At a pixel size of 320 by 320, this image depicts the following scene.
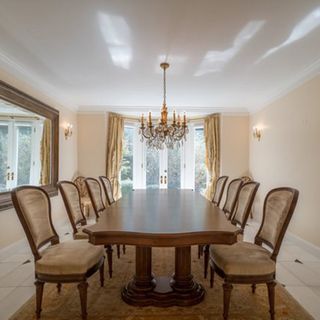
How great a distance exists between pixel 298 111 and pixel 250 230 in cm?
224

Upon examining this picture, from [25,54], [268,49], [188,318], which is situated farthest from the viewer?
[25,54]

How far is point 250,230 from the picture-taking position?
15.3ft

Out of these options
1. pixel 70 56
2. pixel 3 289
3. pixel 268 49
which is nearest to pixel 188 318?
pixel 3 289

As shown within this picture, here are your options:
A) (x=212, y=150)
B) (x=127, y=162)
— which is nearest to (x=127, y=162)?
(x=127, y=162)

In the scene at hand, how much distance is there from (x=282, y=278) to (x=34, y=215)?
8.39 ft

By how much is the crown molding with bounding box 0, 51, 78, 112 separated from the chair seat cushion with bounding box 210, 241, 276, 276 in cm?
330

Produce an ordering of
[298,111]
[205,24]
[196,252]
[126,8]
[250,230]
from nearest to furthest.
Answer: [126,8]
[205,24]
[196,252]
[298,111]
[250,230]

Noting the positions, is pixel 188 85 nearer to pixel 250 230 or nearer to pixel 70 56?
pixel 70 56

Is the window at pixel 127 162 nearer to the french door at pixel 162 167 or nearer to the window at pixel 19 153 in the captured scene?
the french door at pixel 162 167

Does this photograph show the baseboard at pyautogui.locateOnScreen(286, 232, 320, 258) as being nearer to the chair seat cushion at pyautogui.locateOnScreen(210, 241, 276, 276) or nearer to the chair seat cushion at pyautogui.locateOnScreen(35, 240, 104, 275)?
the chair seat cushion at pyautogui.locateOnScreen(210, 241, 276, 276)

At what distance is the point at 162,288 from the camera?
91.0 inches

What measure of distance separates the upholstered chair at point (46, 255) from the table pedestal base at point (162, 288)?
38 cm

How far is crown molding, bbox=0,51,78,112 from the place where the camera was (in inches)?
126

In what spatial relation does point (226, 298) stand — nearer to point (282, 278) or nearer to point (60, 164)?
point (282, 278)
